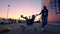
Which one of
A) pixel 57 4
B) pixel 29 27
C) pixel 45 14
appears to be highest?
pixel 57 4

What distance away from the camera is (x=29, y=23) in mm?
11094

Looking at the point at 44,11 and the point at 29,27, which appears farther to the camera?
the point at 29,27

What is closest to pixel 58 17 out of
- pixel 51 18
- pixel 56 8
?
pixel 56 8

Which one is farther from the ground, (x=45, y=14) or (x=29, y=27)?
(x=45, y=14)

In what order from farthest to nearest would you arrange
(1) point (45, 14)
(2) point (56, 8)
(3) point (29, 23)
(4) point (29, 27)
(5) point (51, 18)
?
1. (5) point (51, 18)
2. (2) point (56, 8)
3. (4) point (29, 27)
4. (3) point (29, 23)
5. (1) point (45, 14)

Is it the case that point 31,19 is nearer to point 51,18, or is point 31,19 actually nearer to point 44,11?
point 44,11

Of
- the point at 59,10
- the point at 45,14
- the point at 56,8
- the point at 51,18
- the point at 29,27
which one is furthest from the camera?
the point at 51,18

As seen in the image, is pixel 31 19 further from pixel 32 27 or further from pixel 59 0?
pixel 59 0

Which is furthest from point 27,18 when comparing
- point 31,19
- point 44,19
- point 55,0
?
point 55,0

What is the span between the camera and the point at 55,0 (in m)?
42.1

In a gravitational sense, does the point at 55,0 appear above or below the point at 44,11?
above

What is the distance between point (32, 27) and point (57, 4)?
30227 mm

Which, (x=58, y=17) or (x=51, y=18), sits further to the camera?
(x=51, y=18)

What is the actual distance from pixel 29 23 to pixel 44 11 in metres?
1.31
